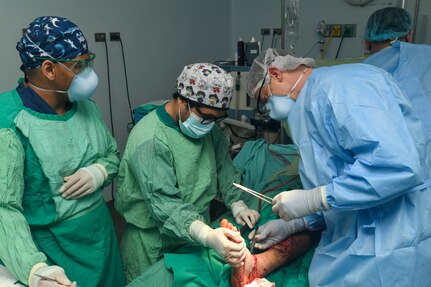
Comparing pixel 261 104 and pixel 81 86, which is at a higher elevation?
pixel 81 86

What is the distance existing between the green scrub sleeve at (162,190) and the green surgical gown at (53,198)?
0.83 ft

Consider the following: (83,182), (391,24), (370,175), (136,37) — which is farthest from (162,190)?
(136,37)

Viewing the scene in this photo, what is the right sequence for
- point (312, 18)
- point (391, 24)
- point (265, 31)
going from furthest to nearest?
1. point (265, 31)
2. point (312, 18)
3. point (391, 24)

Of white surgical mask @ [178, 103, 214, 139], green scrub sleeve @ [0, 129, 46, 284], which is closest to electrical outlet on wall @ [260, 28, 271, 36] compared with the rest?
white surgical mask @ [178, 103, 214, 139]

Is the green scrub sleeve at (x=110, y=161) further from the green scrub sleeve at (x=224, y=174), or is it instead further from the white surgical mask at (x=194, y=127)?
the green scrub sleeve at (x=224, y=174)

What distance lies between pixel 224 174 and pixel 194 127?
1.23 feet

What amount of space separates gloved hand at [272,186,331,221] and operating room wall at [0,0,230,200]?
84.1 inches

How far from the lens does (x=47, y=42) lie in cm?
128

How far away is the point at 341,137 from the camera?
3.59 ft

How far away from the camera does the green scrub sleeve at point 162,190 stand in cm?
129

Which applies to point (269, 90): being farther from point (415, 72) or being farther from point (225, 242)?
point (415, 72)

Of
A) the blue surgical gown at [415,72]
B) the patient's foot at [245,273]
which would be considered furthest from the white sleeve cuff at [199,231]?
the blue surgical gown at [415,72]

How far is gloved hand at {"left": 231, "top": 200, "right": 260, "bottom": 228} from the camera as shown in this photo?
1564 millimetres

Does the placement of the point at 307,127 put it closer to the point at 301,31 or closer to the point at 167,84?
the point at 167,84
